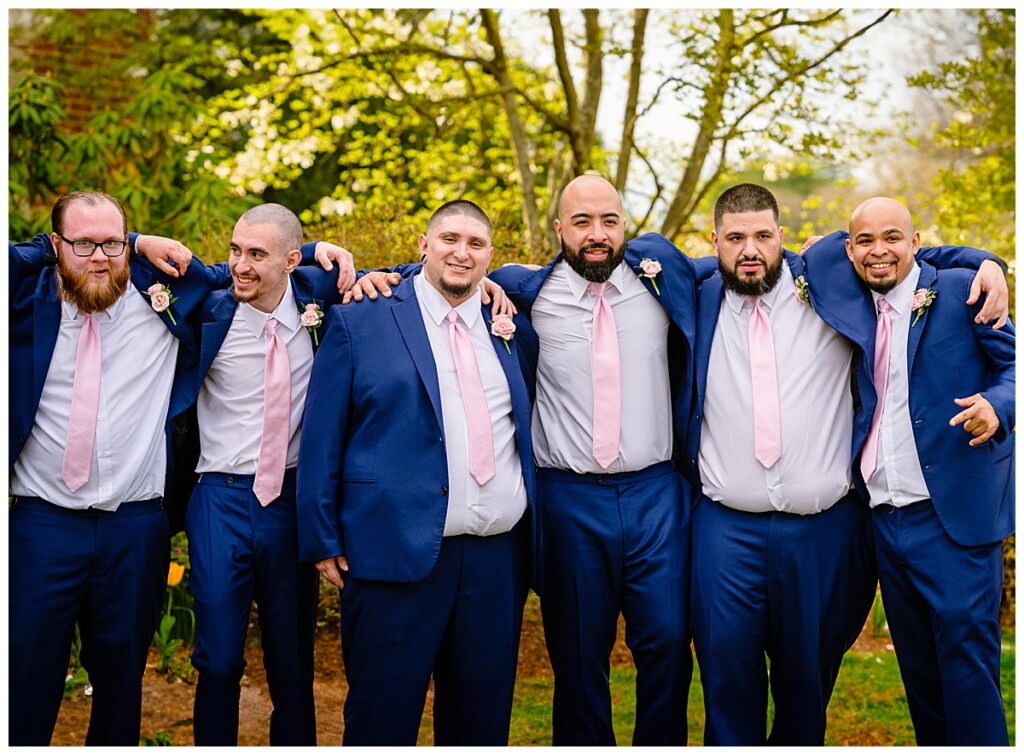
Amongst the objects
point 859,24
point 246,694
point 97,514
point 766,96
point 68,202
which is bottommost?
point 246,694

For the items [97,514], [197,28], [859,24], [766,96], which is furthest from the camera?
[197,28]

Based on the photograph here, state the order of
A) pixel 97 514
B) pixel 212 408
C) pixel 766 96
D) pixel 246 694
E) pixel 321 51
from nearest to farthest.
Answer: pixel 97 514 → pixel 212 408 → pixel 246 694 → pixel 766 96 → pixel 321 51

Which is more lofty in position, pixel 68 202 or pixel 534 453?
pixel 68 202

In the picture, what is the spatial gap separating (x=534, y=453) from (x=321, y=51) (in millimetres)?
8788

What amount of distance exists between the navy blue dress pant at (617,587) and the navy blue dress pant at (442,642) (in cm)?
27

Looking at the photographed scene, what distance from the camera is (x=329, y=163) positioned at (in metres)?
17.0

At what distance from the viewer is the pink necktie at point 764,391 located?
15.3 feet

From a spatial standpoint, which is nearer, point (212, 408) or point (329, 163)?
point (212, 408)

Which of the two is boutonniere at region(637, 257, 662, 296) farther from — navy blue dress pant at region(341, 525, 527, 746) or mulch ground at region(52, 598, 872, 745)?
mulch ground at region(52, 598, 872, 745)

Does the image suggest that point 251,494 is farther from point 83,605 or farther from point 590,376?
point 590,376

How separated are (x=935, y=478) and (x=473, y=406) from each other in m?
1.92

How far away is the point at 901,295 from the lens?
4.77 meters

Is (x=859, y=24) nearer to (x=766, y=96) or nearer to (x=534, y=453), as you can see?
(x=766, y=96)

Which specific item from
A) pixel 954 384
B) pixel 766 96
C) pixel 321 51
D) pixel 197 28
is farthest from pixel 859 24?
pixel 197 28
